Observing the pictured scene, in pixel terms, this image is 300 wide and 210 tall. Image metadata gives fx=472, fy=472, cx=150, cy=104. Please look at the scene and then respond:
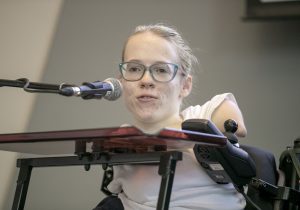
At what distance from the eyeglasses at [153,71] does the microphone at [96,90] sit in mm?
140

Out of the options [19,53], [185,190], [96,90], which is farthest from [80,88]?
[19,53]

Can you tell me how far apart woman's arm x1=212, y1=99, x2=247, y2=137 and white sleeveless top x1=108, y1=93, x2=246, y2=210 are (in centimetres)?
13

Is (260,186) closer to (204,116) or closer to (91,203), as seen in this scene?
(204,116)

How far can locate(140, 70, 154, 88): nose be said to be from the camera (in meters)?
1.07

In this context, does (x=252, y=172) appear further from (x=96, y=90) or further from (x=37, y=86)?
(x=37, y=86)

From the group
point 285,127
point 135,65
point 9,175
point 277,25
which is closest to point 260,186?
point 135,65

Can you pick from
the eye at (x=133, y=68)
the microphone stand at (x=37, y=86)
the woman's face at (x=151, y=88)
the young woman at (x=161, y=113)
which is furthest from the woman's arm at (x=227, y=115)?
the microphone stand at (x=37, y=86)

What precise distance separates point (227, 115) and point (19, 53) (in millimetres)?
1369

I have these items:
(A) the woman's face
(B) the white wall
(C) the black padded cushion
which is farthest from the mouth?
(B) the white wall

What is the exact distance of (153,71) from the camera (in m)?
1.08

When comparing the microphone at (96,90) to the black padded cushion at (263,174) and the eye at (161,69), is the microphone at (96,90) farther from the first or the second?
the black padded cushion at (263,174)

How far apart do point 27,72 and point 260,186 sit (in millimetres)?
1484

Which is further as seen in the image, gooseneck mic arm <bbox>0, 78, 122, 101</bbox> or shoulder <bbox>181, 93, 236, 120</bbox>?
shoulder <bbox>181, 93, 236, 120</bbox>

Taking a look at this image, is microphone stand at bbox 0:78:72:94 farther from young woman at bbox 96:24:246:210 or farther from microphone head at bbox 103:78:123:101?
young woman at bbox 96:24:246:210
